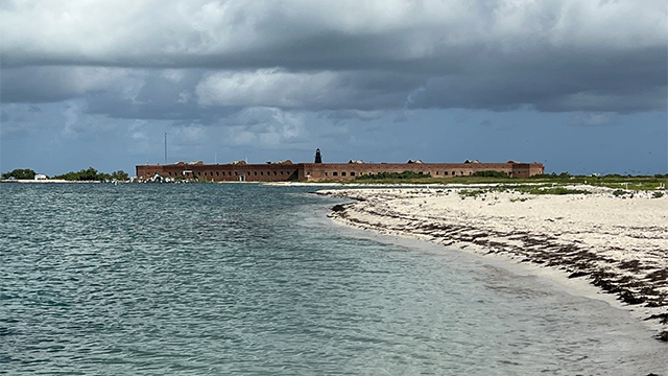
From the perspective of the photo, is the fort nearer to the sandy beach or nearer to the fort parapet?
the fort parapet

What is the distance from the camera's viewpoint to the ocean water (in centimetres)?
1016

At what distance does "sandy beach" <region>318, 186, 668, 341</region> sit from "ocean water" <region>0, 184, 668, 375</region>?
119cm

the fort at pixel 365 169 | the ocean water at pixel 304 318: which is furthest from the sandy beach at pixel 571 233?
the fort at pixel 365 169

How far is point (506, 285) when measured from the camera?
16.6 m

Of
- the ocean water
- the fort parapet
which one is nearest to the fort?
the fort parapet

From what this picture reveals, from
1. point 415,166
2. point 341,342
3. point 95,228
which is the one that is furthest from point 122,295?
point 415,166

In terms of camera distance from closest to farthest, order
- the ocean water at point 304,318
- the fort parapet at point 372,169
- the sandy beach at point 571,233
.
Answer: the ocean water at point 304,318
the sandy beach at point 571,233
the fort parapet at point 372,169

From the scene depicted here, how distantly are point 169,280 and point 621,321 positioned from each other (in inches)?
485

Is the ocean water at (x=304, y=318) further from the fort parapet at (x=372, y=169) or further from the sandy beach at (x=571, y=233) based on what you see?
the fort parapet at (x=372, y=169)

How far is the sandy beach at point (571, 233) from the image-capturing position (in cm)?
1490

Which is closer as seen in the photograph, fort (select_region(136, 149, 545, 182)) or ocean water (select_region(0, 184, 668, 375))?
ocean water (select_region(0, 184, 668, 375))

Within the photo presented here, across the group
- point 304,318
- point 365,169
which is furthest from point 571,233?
point 365,169

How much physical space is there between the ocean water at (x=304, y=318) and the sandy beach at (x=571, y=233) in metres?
1.19

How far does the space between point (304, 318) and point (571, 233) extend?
14394mm
